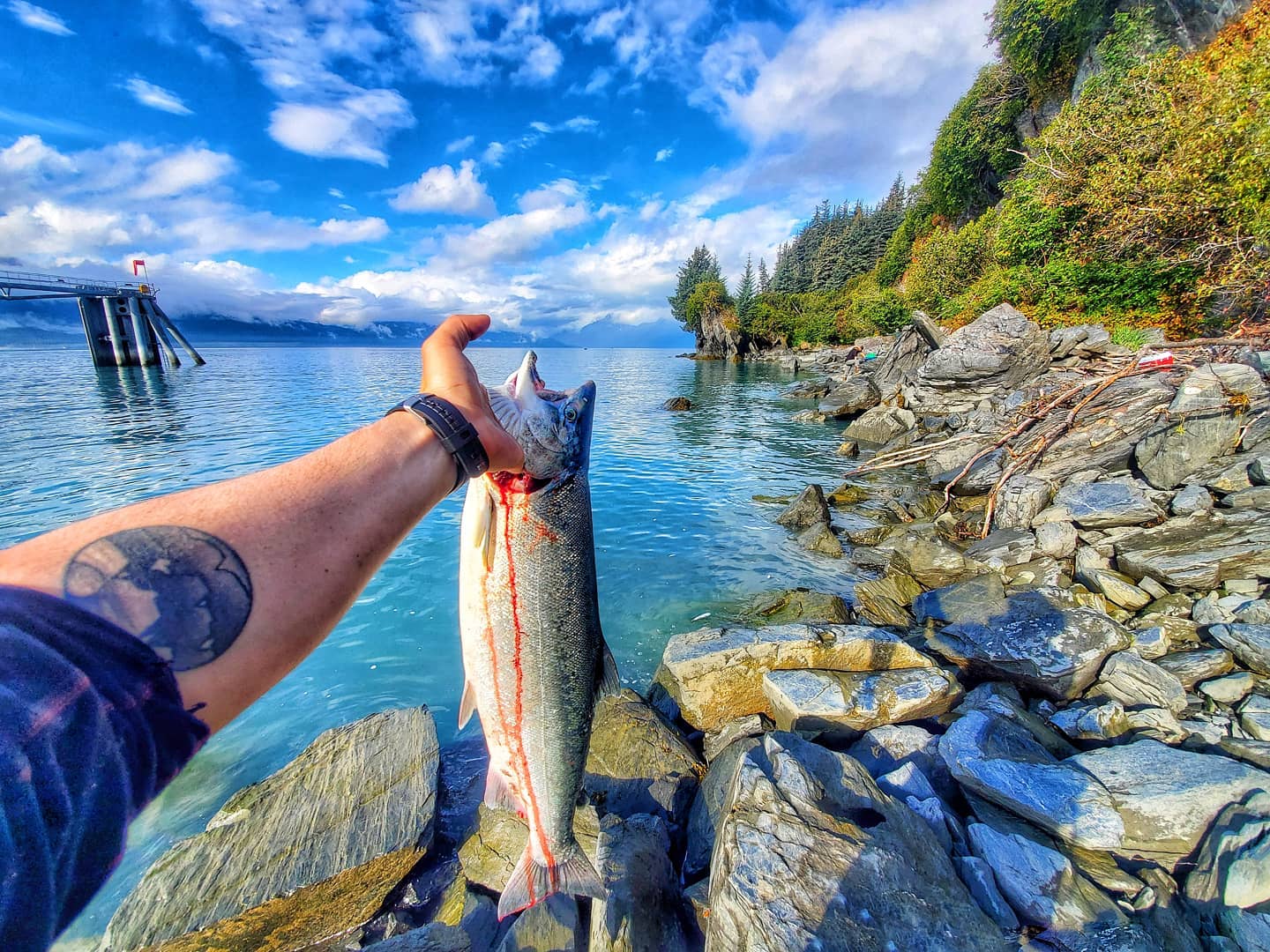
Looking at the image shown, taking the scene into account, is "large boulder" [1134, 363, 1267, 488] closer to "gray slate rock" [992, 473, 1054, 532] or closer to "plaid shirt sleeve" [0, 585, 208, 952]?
"gray slate rock" [992, 473, 1054, 532]

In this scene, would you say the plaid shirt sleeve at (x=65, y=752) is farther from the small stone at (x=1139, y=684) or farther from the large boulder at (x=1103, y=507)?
the large boulder at (x=1103, y=507)

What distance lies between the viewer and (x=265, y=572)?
1494mm

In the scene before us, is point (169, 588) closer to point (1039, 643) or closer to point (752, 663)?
point (752, 663)

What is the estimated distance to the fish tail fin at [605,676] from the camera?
311cm

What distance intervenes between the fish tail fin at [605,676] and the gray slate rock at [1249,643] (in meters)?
6.92

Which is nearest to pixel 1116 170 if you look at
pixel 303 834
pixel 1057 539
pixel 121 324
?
pixel 1057 539

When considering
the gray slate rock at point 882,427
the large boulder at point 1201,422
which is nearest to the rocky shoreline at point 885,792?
the large boulder at point 1201,422

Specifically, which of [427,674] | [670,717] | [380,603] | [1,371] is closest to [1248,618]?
[670,717]

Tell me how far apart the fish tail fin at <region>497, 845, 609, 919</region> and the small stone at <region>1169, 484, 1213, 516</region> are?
1073 cm

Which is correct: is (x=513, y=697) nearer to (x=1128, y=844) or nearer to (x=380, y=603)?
(x=1128, y=844)

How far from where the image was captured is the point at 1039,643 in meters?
6.14

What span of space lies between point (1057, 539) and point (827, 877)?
8626 millimetres

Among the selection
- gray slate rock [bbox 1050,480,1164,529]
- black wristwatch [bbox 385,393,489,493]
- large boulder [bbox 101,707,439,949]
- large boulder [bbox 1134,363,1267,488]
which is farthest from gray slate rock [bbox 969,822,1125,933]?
large boulder [bbox 1134,363,1267,488]

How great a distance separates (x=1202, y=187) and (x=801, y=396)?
2316 cm
